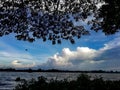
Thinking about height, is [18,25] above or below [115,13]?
below

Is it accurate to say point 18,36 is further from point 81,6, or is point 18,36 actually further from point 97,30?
point 97,30

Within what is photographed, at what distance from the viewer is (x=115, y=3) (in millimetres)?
25359

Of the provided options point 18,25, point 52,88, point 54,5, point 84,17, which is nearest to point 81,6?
point 84,17

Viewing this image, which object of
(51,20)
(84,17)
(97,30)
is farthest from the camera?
(97,30)

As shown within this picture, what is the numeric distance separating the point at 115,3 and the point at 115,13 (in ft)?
3.36

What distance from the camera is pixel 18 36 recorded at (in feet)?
75.5

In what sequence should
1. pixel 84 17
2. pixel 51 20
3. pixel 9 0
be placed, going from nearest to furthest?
pixel 9 0 → pixel 51 20 → pixel 84 17

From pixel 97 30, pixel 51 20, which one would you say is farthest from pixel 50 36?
pixel 97 30

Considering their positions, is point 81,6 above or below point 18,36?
above

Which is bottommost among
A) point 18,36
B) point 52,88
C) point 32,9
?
point 52,88

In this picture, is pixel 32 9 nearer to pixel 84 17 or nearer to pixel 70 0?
pixel 70 0

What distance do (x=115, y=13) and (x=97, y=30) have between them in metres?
3.91

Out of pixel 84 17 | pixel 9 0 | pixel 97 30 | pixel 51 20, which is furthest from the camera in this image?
pixel 97 30

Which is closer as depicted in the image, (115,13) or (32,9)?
(32,9)
